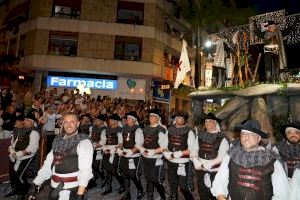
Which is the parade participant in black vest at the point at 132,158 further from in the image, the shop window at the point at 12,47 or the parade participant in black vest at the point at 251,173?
the shop window at the point at 12,47

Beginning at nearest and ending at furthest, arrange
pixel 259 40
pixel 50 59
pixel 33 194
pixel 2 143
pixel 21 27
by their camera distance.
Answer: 1. pixel 33 194
2. pixel 2 143
3. pixel 259 40
4. pixel 50 59
5. pixel 21 27

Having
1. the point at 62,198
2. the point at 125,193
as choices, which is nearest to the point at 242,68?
the point at 125,193

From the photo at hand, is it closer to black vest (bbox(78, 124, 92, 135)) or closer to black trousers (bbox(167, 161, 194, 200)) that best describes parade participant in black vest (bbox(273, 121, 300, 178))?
black trousers (bbox(167, 161, 194, 200))

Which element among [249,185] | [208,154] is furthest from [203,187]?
[249,185]

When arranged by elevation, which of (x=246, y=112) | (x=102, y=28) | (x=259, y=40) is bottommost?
(x=246, y=112)

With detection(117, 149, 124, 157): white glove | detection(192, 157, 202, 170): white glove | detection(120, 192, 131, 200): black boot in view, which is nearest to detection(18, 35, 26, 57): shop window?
detection(117, 149, 124, 157): white glove

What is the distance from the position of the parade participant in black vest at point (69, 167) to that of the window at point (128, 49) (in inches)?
907

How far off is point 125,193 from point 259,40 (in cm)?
984

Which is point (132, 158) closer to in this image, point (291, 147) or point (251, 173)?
point (291, 147)

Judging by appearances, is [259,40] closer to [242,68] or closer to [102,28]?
[242,68]

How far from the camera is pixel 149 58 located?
90.2ft

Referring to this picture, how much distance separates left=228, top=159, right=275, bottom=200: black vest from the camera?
4250 mm

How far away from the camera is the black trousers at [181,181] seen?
293 inches

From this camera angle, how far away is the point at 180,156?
24.7ft
